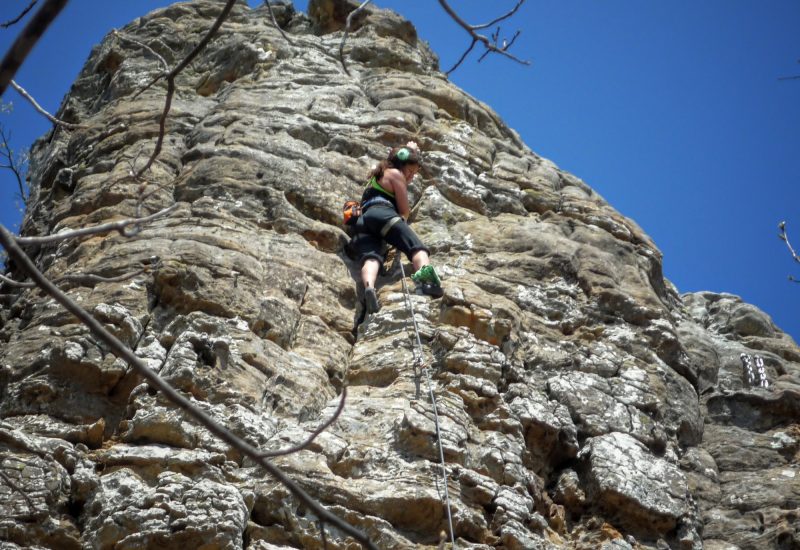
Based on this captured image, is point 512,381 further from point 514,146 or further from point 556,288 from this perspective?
point 514,146

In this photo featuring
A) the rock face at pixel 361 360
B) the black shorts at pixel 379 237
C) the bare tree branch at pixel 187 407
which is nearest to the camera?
the bare tree branch at pixel 187 407

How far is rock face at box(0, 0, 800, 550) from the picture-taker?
562 centimetres

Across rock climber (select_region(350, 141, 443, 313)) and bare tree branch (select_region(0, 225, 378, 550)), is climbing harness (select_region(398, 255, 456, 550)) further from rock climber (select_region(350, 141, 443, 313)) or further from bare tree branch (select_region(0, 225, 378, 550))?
bare tree branch (select_region(0, 225, 378, 550))

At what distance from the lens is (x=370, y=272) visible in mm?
8102

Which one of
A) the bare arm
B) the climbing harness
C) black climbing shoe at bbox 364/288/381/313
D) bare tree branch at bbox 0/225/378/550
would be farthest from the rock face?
bare tree branch at bbox 0/225/378/550

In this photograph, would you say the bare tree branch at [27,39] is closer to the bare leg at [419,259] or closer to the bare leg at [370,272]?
the bare leg at [370,272]

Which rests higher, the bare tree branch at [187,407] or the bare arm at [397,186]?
the bare arm at [397,186]

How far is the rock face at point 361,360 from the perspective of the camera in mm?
5621

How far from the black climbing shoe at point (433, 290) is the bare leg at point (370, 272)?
441 millimetres

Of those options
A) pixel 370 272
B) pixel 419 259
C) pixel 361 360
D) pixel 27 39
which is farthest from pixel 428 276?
pixel 27 39

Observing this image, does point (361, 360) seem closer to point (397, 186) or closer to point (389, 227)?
point (389, 227)

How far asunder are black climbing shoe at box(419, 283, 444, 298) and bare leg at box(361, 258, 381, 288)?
0.44m

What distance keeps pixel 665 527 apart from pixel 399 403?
200 cm

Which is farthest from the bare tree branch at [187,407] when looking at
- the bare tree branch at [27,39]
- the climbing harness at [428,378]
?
the climbing harness at [428,378]
